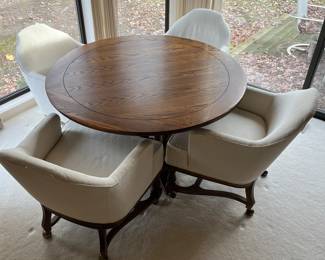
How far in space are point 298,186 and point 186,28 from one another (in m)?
1.45

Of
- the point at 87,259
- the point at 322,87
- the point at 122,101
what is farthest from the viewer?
the point at 322,87

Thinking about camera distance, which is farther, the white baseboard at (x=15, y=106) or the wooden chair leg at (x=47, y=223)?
the white baseboard at (x=15, y=106)

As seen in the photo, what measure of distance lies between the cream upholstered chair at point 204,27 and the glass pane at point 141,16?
85 cm

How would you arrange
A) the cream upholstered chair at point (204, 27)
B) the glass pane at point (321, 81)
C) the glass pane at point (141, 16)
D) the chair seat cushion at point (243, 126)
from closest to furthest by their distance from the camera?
the chair seat cushion at point (243, 126) < the cream upholstered chair at point (204, 27) < the glass pane at point (321, 81) < the glass pane at point (141, 16)

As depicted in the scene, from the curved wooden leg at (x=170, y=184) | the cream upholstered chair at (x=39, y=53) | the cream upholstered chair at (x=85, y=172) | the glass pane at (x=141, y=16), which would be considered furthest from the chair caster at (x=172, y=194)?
the glass pane at (x=141, y=16)

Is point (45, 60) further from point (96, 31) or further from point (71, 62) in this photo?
point (96, 31)

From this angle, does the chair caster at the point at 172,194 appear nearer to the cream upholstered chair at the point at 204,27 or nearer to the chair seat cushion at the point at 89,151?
the chair seat cushion at the point at 89,151

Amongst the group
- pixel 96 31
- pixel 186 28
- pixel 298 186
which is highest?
pixel 186 28

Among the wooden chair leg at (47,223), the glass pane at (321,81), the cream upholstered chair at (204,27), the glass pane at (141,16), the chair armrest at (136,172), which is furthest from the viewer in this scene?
the glass pane at (141,16)

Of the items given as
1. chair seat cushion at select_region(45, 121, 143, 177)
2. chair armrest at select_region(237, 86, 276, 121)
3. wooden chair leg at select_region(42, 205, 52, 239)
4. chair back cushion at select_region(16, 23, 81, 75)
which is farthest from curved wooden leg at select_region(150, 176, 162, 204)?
chair back cushion at select_region(16, 23, 81, 75)

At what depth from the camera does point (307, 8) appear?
8.56 feet

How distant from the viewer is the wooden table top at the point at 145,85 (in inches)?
55.6

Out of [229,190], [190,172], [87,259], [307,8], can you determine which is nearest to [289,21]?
[307,8]

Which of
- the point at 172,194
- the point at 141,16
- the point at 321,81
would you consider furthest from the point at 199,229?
the point at 141,16
